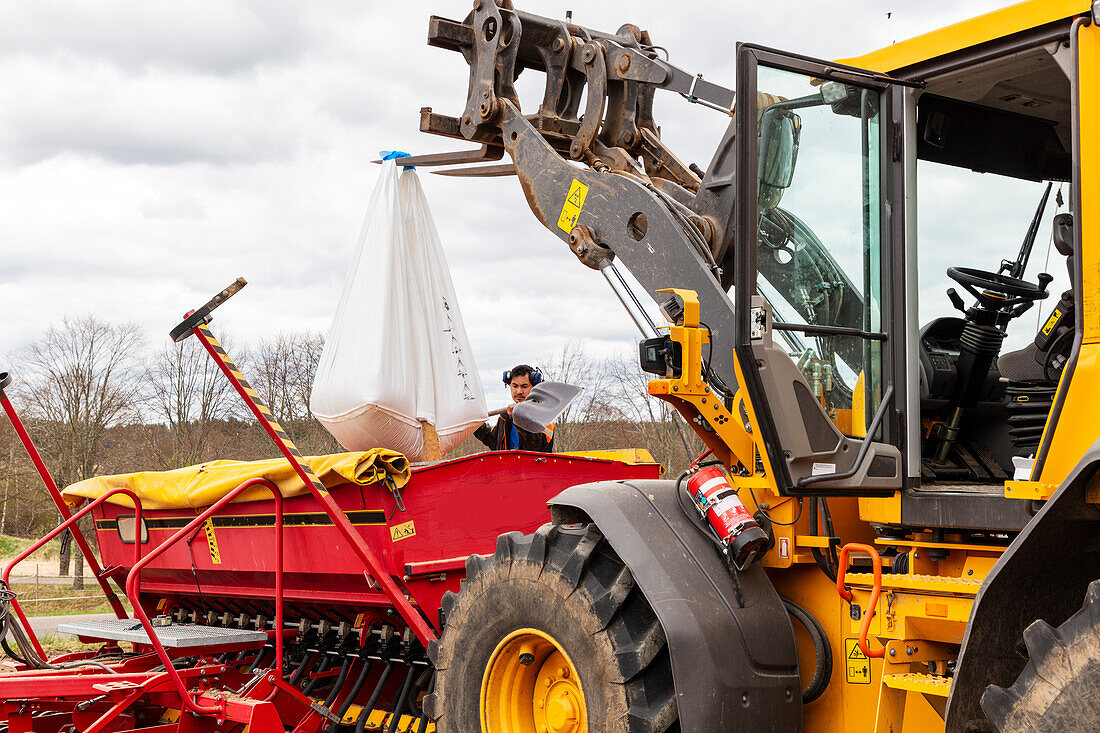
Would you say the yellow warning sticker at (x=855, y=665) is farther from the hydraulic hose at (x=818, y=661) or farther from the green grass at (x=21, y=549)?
the green grass at (x=21, y=549)

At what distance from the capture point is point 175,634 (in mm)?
6312

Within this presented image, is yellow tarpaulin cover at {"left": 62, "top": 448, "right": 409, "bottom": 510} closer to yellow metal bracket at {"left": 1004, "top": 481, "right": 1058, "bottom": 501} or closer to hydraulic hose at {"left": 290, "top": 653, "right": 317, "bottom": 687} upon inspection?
hydraulic hose at {"left": 290, "top": 653, "right": 317, "bottom": 687}

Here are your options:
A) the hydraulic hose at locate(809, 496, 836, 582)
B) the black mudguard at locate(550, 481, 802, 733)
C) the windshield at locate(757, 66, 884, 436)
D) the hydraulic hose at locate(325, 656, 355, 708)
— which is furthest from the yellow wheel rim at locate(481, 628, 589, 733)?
the hydraulic hose at locate(325, 656, 355, 708)

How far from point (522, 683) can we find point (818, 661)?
115 cm

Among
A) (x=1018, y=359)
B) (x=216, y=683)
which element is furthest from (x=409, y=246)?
(x=1018, y=359)

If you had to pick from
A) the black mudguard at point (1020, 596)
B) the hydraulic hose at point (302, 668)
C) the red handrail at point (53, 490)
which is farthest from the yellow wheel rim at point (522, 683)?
the red handrail at point (53, 490)

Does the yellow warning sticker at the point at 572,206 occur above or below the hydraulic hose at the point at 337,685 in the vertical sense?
above

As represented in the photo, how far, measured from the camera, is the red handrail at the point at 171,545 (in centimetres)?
542

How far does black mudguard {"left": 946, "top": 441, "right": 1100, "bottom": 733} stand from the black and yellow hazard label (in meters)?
0.76

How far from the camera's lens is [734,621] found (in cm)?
351

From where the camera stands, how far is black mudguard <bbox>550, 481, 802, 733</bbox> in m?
3.39

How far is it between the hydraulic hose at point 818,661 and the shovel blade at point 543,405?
2921 millimetres

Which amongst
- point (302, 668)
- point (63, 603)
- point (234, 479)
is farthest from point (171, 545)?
point (63, 603)

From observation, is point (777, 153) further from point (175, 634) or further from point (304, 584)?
point (175, 634)
